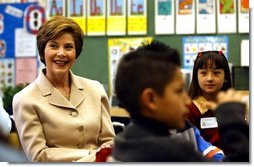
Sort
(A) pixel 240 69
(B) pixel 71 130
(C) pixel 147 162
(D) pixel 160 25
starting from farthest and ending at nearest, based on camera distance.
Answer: (D) pixel 160 25 < (A) pixel 240 69 < (B) pixel 71 130 < (C) pixel 147 162

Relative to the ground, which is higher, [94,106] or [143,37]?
[143,37]

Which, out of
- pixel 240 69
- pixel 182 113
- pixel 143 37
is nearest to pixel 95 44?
pixel 143 37

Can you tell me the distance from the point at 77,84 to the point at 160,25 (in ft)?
3.06

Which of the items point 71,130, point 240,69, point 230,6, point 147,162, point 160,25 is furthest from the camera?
point 160,25

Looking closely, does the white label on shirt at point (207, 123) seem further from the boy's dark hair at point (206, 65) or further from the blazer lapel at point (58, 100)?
A: the blazer lapel at point (58, 100)

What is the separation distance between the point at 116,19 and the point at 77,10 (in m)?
0.20

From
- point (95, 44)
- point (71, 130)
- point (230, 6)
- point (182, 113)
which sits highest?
point (230, 6)

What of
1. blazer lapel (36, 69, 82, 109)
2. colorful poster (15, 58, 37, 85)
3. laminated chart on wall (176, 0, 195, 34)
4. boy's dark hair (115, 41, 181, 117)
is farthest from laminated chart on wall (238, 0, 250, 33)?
colorful poster (15, 58, 37, 85)

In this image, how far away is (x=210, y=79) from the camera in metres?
1.44

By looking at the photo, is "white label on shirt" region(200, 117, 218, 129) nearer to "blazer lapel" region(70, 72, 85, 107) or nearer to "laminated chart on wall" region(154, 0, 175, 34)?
"blazer lapel" region(70, 72, 85, 107)

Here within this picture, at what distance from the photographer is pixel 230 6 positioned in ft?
6.72

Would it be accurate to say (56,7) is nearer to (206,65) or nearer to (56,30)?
(56,30)

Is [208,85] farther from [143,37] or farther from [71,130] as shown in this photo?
[143,37]

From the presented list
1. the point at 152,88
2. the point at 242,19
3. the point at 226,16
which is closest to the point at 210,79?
the point at 152,88
